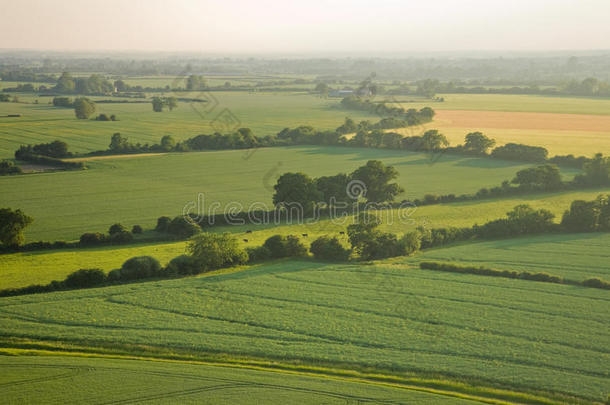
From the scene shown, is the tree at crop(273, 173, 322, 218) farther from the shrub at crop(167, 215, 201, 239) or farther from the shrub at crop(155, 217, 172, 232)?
the shrub at crop(155, 217, 172, 232)

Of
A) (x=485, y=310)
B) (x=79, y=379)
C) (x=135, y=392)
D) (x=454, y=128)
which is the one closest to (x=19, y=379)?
(x=79, y=379)

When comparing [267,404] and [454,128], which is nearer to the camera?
[267,404]

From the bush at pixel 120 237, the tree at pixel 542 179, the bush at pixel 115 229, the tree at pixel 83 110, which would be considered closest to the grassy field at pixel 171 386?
the bush at pixel 120 237

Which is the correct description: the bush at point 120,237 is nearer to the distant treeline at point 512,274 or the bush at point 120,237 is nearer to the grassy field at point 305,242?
the grassy field at point 305,242

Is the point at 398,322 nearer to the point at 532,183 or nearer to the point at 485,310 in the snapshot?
the point at 485,310

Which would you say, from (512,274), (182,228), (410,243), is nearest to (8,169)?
(182,228)

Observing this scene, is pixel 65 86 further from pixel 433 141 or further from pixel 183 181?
pixel 433 141
